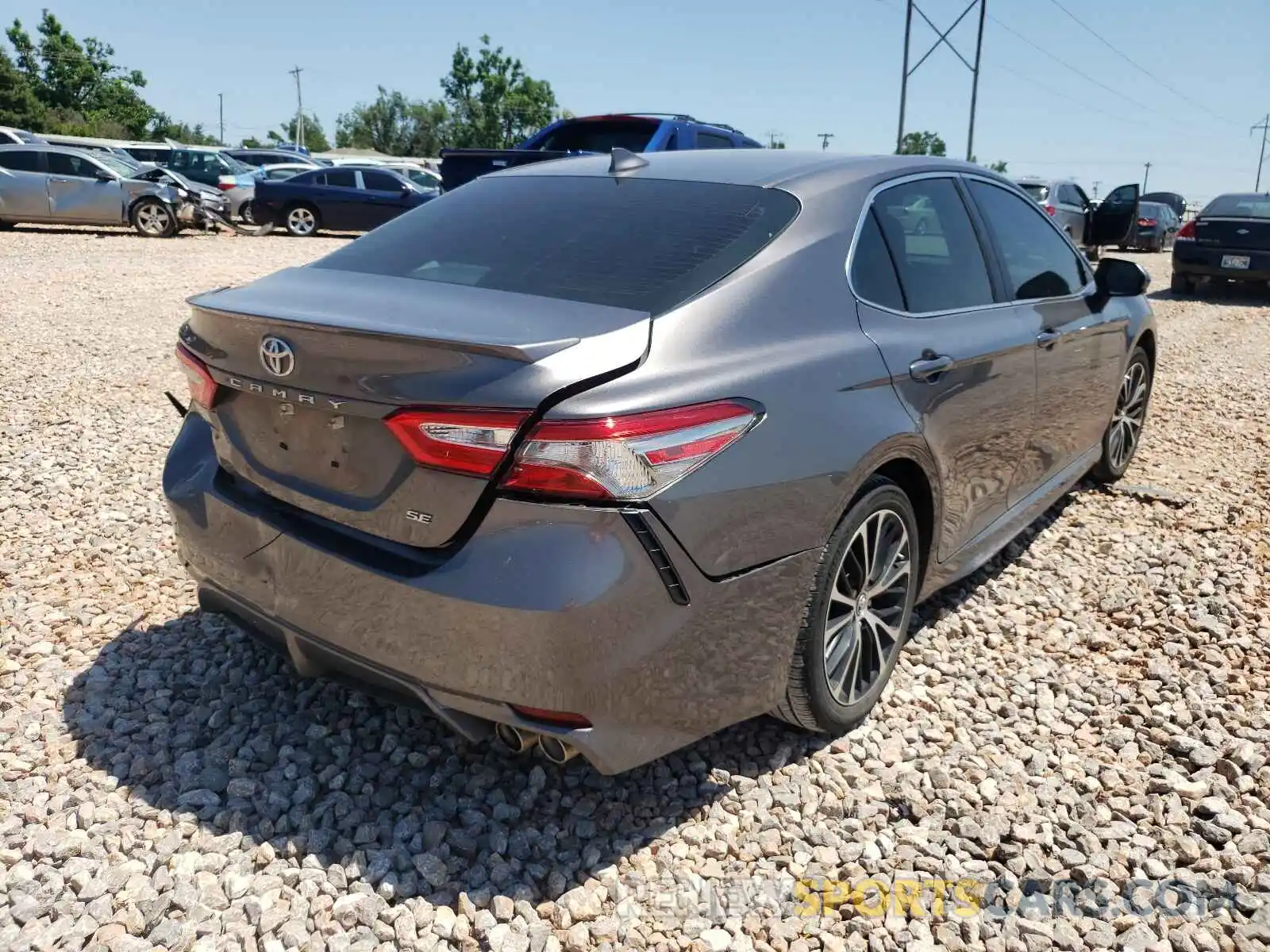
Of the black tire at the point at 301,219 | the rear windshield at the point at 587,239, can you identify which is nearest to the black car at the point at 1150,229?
the black tire at the point at 301,219

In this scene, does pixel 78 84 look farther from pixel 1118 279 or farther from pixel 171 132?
pixel 1118 279

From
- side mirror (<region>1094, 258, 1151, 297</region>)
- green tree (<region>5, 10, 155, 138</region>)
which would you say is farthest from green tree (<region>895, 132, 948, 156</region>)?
side mirror (<region>1094, 258, 1151, 297</region>)

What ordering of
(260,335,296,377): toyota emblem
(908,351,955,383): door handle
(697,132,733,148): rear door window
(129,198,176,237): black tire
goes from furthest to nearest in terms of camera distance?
(129,198,176,237): black tire
(697,132,733,148): rear door window
(908,351,955,383): door handle
(260,335,296,377): toyota emblem

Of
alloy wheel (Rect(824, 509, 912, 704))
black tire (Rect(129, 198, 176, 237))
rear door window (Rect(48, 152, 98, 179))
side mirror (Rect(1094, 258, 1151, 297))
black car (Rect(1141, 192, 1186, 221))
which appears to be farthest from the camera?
black car (Rect(1141, 192, 1186, 221))

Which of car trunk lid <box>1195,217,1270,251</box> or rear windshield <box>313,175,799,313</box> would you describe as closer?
rear windshield <box>313,175,799,313</box>

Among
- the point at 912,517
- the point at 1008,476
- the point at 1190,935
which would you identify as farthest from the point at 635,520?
the point at 1008,476

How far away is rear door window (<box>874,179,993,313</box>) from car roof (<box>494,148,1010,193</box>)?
0.09 meters

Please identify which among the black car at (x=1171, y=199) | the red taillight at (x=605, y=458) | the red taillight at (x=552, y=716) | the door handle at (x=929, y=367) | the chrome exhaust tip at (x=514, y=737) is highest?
the black car at (x=1171, y=199)

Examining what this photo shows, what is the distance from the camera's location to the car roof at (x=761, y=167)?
9.87 feet

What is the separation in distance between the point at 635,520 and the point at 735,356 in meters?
0.52

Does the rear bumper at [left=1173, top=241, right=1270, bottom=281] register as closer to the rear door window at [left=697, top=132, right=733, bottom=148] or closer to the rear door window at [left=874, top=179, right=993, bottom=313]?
the rear door window at [left=697, top=132, right=733, bottom=148]

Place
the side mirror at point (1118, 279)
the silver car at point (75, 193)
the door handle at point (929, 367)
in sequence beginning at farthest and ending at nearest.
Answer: the silver car at point (75, 193)
the side mirror at point (1118, 279)
the door handle at point (929, 367)

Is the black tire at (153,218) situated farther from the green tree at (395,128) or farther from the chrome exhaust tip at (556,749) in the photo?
the green tree at (395,128)

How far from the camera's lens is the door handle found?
2.93 metres
